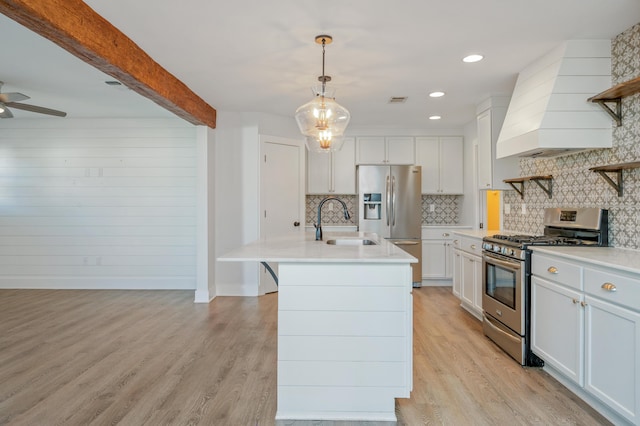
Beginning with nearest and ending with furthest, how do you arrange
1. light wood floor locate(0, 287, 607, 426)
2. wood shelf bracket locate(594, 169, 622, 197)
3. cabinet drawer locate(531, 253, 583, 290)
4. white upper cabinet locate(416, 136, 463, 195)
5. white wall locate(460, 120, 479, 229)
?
1. light wood floor locate(0, 287, 607, 426)
2. cabinet drawer locate(531, 253, 583, 290)
3. wood shelf bracket locate(594, 169, 622, 197)
4. white wall locate(460, 120, 479, 229)
5. white upper cabinet locate(416, 136, 463, 195)

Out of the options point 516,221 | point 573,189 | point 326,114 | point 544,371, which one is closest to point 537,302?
point 544,371

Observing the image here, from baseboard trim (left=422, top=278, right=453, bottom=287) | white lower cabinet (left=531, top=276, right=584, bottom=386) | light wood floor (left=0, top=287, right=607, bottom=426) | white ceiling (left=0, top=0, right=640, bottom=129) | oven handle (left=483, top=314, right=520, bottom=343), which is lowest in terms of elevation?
light wood floor (left=0, top=287, right=607, bottom=426)

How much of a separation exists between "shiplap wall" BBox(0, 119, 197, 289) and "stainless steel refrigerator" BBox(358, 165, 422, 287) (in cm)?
254

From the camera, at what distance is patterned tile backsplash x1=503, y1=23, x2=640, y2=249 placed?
2.55m

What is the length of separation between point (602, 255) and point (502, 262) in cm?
83

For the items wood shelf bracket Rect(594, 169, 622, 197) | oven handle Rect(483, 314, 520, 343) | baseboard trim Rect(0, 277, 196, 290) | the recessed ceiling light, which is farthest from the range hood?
baseboard trim Rect(0, 277, 196, 290)

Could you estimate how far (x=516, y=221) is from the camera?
13.5 feet

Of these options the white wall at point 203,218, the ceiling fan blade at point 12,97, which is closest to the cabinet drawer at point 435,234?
the white wall at point 203,218

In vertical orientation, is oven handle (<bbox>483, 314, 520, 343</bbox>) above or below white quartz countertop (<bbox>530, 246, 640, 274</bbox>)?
below

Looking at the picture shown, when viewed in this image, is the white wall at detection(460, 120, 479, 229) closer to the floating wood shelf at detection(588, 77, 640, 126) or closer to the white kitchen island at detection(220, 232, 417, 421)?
the floating wood shelf at detection(588, 77, 640, 126)

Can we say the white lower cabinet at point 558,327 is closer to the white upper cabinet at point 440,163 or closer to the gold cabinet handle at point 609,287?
the gold cabinet handle at point 609,287

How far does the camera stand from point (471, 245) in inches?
154

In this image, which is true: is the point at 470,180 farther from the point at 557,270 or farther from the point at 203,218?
the point at 203,218

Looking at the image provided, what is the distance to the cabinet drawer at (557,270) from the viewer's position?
2266 mm
